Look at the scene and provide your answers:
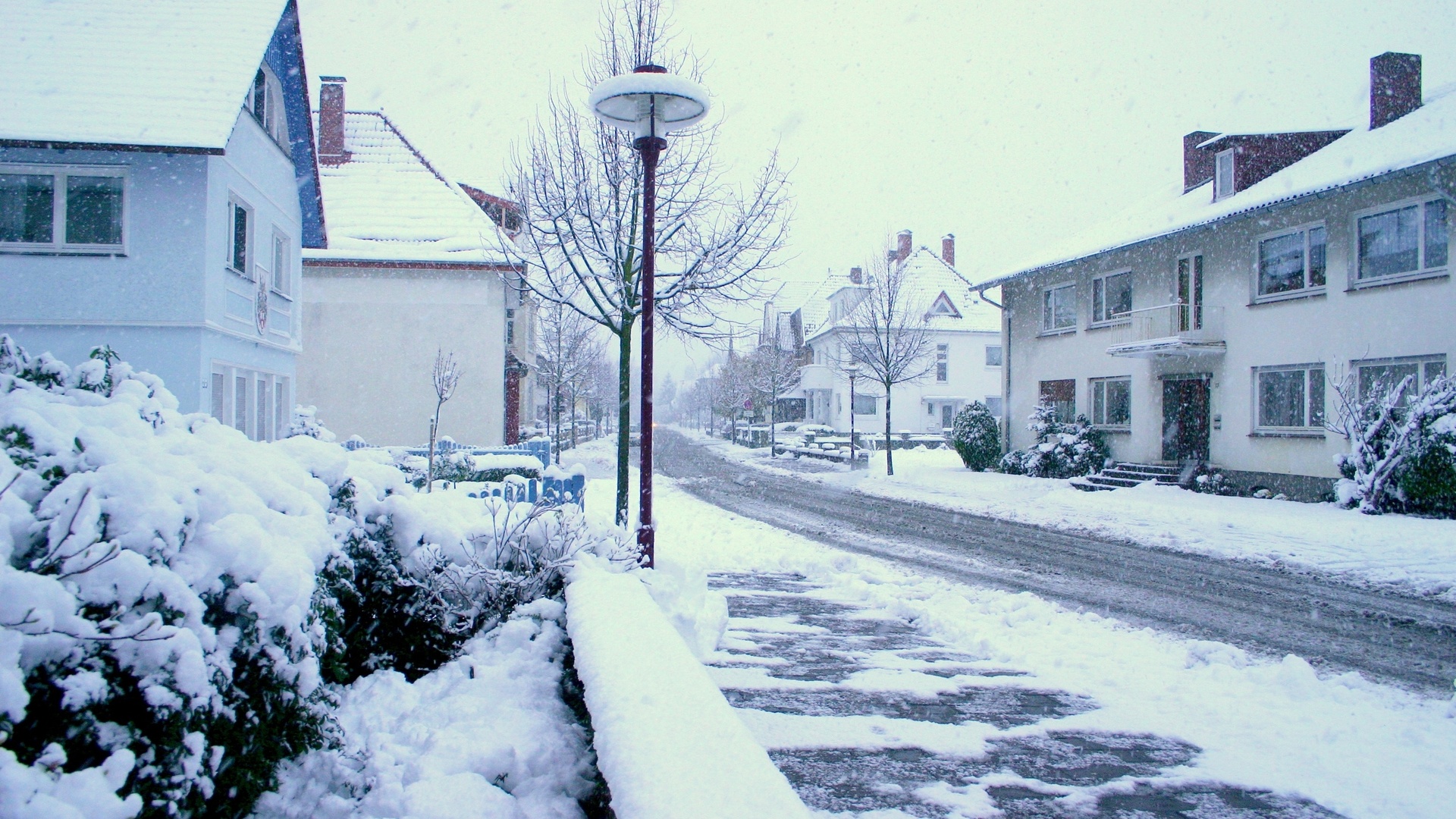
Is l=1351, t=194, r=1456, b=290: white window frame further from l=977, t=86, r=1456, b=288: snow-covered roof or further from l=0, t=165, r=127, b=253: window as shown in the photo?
l=0, t=165, r=127, b=253: window

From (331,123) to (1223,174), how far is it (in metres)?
25.4

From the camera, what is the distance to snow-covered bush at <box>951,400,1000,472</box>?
2533 centimetres

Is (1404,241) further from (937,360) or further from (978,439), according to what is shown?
(937,360)

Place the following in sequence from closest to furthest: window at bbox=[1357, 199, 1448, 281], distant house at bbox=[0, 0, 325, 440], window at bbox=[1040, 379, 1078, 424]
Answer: distant house at bbox=[0, 0, 325, 440], window at bbox=[1357, 199, 1448, 281], window at bbox=[1040, 379, 1078, 424]

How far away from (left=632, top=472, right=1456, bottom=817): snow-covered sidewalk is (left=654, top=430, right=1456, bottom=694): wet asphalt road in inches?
29.2

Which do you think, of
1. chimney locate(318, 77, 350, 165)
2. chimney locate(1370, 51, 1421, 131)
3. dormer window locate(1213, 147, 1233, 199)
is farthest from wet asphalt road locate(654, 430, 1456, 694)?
chimney locate(318, 77, 350, 165)

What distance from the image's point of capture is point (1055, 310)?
85.5 ft

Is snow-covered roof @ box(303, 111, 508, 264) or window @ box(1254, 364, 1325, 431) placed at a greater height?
snow-covered roof @ box(303, 111, 508, 264)

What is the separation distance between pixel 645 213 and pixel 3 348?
4.85 metres

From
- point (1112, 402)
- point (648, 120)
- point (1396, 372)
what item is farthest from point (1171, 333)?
point (648, 120)

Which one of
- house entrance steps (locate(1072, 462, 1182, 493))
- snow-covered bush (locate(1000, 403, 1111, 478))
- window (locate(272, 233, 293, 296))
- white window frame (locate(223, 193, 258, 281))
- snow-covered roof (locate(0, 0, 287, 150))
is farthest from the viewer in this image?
snow-covered bush (locate(1000, 403, 1111, 478))

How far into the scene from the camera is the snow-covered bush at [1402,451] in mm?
13289

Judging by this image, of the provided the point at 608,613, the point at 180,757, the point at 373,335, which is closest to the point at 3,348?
the point at 180,757

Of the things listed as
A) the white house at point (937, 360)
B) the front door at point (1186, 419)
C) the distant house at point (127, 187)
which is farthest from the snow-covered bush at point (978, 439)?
the distant house at point (127, 187)
